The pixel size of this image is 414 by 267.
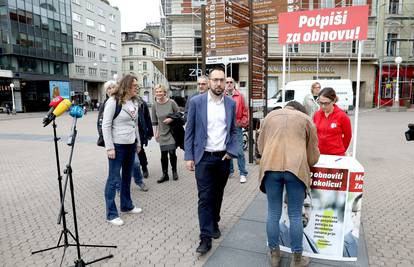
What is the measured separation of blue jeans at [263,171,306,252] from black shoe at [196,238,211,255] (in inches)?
27.4

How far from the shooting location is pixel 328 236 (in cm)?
303

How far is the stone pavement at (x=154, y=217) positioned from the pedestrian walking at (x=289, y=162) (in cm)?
52

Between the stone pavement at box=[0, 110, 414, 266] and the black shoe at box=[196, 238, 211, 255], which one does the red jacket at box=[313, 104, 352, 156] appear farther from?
the black shoe at box=[196, 238, 211, 255]

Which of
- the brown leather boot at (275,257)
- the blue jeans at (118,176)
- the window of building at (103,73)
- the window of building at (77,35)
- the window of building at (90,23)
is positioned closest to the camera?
the brown leather boot at (275,257)

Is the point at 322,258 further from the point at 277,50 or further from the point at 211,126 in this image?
the point at 277,50

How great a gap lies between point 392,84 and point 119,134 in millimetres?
34265

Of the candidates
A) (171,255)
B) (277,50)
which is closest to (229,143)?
(171,255)

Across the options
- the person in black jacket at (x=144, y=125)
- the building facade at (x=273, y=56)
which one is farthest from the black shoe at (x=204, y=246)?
the building facade at (x=273, y=56)

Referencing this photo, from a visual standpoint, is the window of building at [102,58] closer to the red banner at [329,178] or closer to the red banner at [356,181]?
the red banner at [329,178]

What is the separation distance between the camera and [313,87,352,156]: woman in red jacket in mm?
3799

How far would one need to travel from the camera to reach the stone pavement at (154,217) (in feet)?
10.7

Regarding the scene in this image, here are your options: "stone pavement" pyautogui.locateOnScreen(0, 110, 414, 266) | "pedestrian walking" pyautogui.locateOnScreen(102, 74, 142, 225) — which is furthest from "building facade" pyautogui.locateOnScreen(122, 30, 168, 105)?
"pedestrian walking" pyautogui.locateOnScreen(102, 74, 142, 225)

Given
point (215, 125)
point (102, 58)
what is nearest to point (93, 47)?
point (102, 58)

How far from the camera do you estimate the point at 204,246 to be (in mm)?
3234
